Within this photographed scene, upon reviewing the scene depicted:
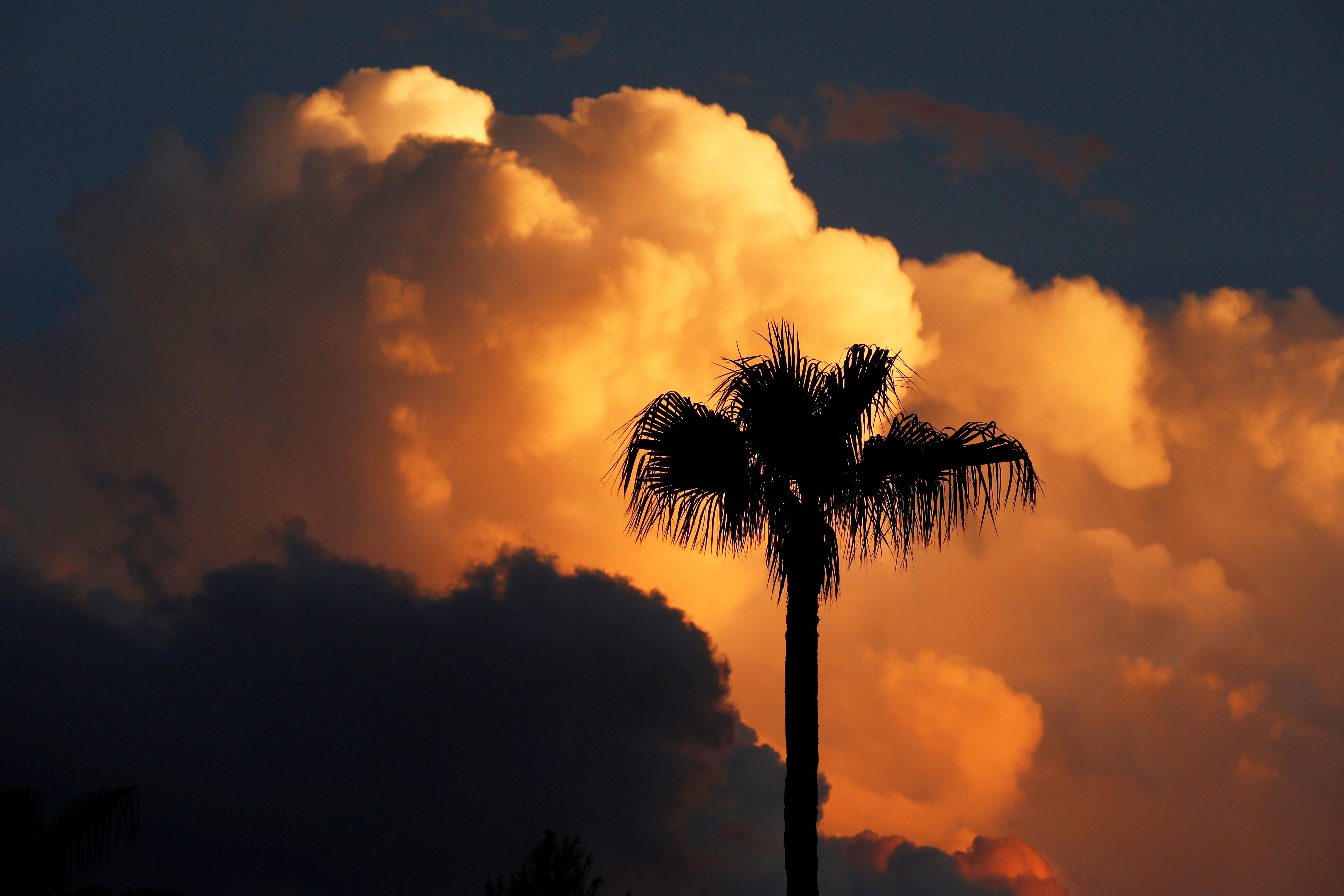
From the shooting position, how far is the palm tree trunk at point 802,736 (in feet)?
42.9

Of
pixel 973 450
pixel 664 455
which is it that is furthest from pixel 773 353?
pixel 973 450

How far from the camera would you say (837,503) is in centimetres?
1414

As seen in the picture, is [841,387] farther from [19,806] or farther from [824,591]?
[19,806]

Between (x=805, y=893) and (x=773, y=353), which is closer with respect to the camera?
(x=805, y=893)

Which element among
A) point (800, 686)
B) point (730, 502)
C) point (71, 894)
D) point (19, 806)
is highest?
point (730, 502)

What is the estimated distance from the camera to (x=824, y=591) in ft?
46.3

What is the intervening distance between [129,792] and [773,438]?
31.7 feet

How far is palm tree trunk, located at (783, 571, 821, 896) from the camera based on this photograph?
515 inches

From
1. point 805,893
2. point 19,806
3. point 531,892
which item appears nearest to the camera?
point 805,893

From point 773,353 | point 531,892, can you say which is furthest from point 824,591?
point 531,892

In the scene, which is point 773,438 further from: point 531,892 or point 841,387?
point 531,892

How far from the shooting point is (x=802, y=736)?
13.5 m

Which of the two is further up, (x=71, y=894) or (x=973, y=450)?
(x=973, y=450)

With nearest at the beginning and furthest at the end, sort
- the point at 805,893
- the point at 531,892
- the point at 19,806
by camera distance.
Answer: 1. the point at 805,893
2. the point at 19,806
3. the point at 531,892
